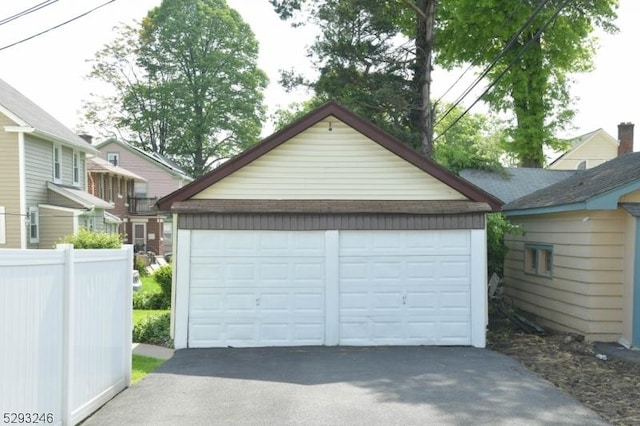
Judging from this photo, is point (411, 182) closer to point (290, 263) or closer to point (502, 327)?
point (290, 263)

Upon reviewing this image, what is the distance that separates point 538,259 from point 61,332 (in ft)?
38.7

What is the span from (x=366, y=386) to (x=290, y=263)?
405 centimetres

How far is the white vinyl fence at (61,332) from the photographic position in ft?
17.1

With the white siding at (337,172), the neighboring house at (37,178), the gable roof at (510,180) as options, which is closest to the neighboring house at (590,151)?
the gable roof at (510,180)

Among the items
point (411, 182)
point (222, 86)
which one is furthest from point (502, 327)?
point (222, 86)

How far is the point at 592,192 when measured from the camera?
12.3 metres

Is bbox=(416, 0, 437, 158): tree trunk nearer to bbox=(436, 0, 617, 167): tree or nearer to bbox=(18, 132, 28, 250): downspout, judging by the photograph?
bbox=(436, 0, 617, 167): tree

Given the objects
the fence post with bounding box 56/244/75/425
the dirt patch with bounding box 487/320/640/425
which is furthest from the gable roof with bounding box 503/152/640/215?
the fence post with bounding box 56/244/75/425

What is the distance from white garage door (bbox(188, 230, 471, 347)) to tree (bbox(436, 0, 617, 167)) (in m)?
14.0

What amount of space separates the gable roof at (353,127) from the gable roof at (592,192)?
163cm

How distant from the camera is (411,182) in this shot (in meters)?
12.6

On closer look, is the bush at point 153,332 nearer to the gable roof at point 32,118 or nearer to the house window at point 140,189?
the gable roof at point 32,118

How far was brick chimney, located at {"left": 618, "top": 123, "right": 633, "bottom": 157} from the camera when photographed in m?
32.0

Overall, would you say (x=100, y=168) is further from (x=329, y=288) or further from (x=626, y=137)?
(x=329, y=288)
